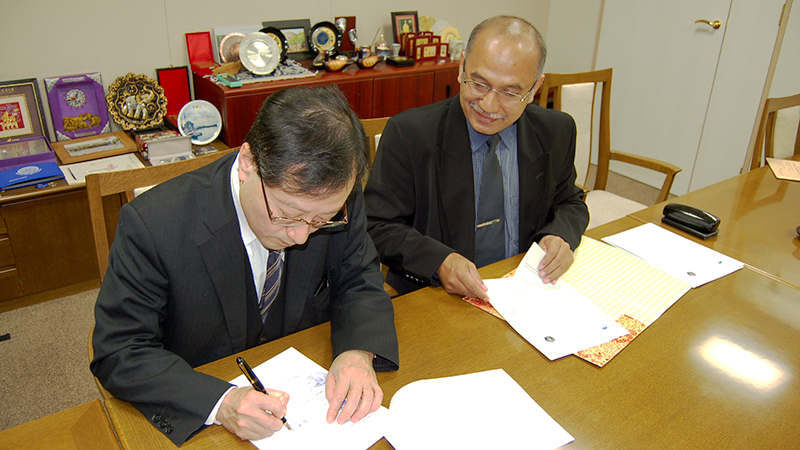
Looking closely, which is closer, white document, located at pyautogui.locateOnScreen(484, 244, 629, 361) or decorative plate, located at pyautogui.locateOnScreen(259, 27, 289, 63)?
white document, located at pyautogui.locateOnScreen(484, 244, 629, 361)

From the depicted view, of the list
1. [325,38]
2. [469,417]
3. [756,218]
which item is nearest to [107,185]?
[469,417]

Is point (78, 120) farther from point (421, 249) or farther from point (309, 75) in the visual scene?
point (421, 249)

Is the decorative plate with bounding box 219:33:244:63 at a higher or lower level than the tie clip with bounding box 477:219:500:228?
higher

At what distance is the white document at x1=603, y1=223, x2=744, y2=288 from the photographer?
5.22ft

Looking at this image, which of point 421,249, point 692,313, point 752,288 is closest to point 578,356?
point 692,313

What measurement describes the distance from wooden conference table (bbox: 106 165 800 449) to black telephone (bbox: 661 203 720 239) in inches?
11.6

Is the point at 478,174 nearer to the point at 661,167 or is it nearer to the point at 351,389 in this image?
the point at 351,389

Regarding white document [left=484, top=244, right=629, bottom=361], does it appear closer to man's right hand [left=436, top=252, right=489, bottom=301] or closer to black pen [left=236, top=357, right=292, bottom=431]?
man's right hand [left=436, top=252, right=489, bottom=301]

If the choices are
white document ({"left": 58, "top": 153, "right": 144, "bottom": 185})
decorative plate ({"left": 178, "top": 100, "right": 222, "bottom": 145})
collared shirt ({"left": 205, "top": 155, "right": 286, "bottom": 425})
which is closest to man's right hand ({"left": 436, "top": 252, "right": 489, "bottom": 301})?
collared shirt ({"left": 205, "top": 155, "right": 286, "bottom": 425})

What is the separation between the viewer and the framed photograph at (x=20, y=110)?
2.63 meters

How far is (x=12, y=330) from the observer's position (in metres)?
2.54

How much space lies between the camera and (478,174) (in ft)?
5.88

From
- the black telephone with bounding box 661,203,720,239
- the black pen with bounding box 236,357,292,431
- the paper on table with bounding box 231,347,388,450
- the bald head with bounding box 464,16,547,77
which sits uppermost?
the bald head with bounding box 464,16,547,77

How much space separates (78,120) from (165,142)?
0.58 meters
